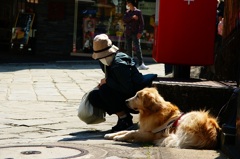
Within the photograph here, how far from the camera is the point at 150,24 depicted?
68.3 feet

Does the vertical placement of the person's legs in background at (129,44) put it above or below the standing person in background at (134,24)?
below

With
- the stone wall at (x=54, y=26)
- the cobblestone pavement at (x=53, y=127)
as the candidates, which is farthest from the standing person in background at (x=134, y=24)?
the stone wall at (x=54, y=26)

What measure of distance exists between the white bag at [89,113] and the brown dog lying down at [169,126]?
0.77 m

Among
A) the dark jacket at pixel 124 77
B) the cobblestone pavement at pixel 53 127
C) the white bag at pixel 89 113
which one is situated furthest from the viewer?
the white bag at pixel 89 113

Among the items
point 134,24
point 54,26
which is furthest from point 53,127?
point 54,26

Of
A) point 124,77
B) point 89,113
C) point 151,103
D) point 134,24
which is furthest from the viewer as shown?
point 134,24

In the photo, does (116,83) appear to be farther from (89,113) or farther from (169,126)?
(169,126)

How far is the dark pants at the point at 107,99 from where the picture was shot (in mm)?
7344

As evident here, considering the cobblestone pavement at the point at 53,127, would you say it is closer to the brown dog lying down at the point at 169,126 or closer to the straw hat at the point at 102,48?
the brown dog lying down at the point at 169,126

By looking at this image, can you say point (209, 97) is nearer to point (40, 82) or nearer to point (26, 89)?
point (26, 89)

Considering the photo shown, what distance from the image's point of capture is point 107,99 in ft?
24.1

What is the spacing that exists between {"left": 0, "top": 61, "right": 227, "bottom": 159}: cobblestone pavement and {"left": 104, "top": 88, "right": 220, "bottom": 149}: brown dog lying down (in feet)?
0.44

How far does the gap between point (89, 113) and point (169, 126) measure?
125 cm

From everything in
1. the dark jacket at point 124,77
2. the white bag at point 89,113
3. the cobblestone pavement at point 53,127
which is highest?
the dark jacket at point 124,77
